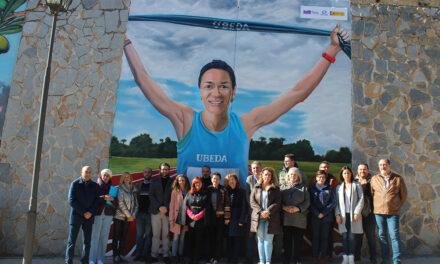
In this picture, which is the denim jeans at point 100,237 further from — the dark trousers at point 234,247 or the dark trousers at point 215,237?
the dark trousers at point 234,247

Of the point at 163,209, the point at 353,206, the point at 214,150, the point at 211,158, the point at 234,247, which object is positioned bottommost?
the point at 234,247

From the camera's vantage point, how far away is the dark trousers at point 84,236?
21.8ft

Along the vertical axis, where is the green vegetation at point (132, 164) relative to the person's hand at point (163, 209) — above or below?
above

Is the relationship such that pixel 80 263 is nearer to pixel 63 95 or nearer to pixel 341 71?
pixel 63 95

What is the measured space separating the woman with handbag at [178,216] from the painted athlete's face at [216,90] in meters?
1.67

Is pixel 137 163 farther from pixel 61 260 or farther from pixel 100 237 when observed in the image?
pixel 61 260

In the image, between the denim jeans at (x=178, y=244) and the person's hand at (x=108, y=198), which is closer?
the person's hand at (x=108, y=198)

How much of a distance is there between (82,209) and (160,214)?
125 centimetres

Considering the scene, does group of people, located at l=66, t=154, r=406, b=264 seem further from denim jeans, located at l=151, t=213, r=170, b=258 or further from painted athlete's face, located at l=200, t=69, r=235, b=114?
painted athlete's face, located at l=200, t=69, r=235, b=114

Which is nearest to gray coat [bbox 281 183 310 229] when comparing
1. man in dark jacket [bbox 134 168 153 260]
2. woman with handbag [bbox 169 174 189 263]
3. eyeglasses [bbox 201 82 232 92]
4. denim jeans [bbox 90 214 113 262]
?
woman with handbag [bbox 169 174 189 263]

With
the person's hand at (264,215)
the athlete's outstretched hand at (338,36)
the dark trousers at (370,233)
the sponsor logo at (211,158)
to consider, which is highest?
the athlete's outstretched hand at (338,36)

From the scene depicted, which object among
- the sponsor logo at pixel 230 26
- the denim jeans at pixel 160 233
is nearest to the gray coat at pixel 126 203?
the denim jeans at pixel 160 233

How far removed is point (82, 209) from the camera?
22.0ft

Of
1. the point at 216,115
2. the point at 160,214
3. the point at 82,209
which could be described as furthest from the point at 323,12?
the point at 82,209
